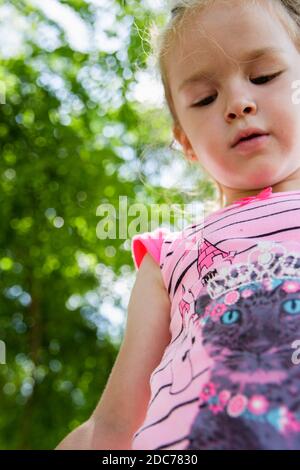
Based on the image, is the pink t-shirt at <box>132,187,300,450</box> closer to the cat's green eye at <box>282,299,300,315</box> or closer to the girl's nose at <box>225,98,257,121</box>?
the cat's green eye at <box>282,299,300,315</box>

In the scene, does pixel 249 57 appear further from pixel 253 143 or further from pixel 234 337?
pixel 234 337

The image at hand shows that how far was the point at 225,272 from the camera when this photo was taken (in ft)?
3.15

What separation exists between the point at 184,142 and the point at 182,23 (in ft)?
0.81

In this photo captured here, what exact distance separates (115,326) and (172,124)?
2.24 metres

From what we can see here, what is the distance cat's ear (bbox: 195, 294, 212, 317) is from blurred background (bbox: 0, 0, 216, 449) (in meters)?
1.54

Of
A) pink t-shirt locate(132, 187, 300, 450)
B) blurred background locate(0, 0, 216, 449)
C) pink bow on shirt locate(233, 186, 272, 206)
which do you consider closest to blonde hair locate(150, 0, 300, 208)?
pink bow on shirt locate(233, 186, 272, 206)

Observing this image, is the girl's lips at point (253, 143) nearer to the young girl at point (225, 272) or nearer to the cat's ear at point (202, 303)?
the young girl at point (225, 272)

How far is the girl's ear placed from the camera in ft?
4.66

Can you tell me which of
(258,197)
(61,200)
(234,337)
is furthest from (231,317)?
(61,200)

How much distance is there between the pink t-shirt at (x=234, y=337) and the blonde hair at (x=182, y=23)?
340 mm

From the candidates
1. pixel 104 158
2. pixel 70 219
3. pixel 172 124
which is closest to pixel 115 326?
pixel 70 219

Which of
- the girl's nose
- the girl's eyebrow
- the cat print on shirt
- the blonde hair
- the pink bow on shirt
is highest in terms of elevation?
the blonde hair

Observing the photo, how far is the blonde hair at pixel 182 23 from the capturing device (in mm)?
1262

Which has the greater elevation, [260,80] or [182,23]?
[182,23]
